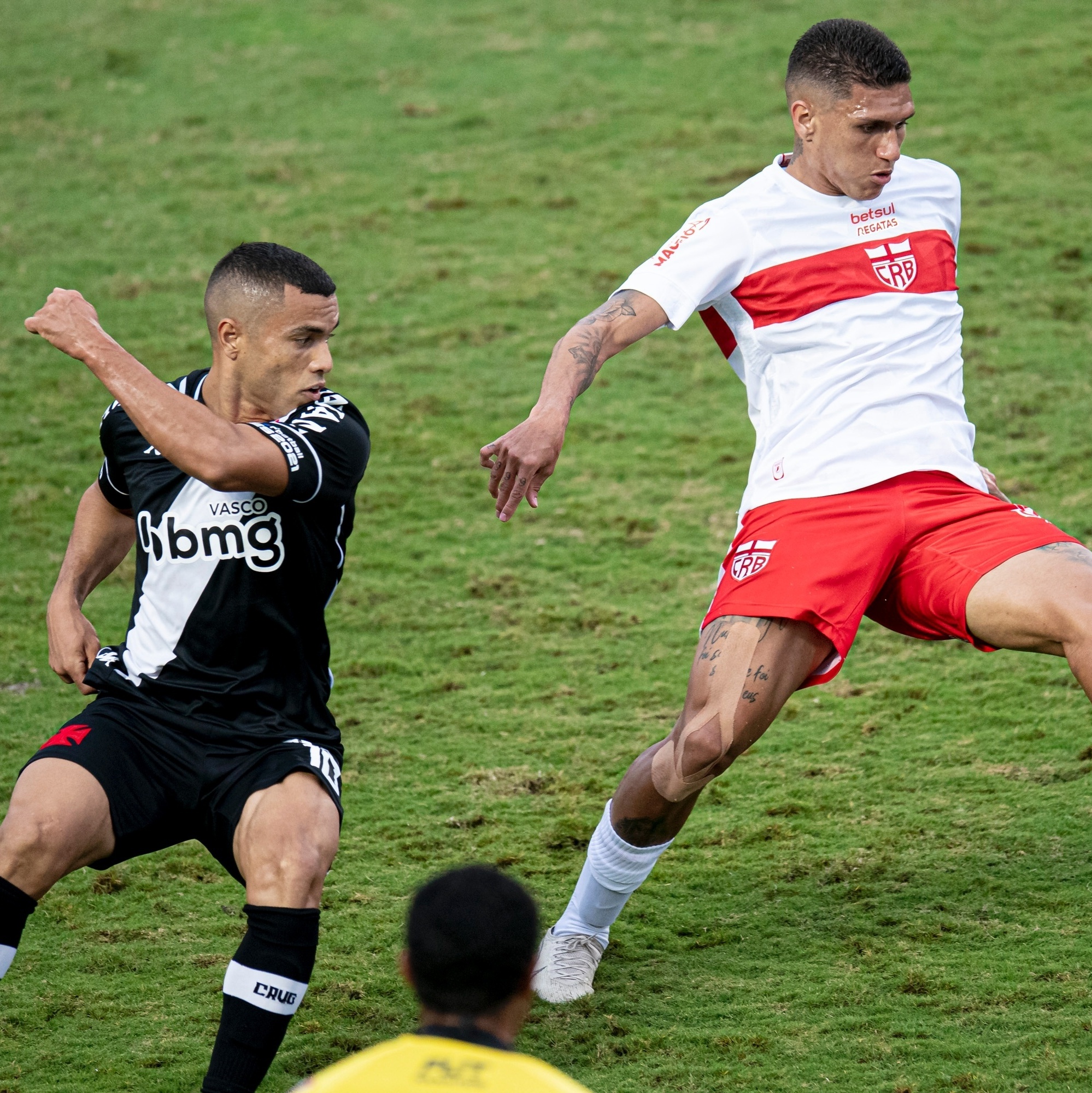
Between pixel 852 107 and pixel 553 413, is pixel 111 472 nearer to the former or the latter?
pixel 553 413

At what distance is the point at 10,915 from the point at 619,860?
1385 millimetres

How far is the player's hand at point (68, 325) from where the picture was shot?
2.93 metres

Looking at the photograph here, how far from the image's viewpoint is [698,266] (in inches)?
141

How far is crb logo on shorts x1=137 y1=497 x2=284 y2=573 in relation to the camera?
3141mm

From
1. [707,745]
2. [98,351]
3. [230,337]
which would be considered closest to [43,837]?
[98,351]

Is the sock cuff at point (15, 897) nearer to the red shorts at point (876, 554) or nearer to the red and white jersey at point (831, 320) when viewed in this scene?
the red shorts at point (876, 554)

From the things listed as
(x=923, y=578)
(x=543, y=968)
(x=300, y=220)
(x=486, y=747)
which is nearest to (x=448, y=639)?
(x=486, y=747)

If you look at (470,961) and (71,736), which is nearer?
(470,961)

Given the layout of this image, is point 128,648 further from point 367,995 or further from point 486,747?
point 486,747

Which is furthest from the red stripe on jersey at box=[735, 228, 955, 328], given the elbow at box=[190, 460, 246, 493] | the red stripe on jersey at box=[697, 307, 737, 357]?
the elbow at box=[190, 460, 246, 493]

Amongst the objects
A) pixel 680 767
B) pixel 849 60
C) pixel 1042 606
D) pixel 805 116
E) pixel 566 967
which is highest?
pixel 849 60

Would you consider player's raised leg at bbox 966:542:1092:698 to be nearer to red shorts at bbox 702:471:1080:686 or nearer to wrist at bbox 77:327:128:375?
red shorts at bbox 702:471:1080:686

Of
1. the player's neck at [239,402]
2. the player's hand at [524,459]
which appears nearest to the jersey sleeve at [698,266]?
the player's hand at [524,459]

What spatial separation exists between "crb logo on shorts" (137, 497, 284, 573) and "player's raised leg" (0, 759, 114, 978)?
0.52 metres
